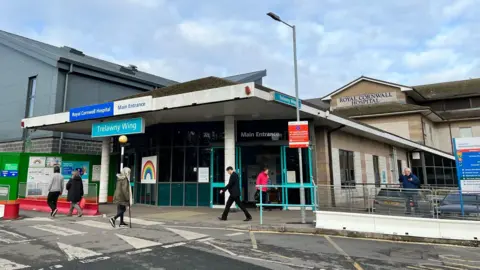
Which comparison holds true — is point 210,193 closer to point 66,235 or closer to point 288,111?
point 288,111

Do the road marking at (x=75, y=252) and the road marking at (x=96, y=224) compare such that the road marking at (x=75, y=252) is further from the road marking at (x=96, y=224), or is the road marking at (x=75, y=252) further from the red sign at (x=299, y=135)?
the red sign at (x=299, y=135)

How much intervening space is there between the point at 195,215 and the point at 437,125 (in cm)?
3770

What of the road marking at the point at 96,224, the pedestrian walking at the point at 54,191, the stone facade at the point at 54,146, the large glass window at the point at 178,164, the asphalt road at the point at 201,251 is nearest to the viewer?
the asphalt road at the point at 201,251

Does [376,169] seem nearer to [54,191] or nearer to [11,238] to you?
[54,191]

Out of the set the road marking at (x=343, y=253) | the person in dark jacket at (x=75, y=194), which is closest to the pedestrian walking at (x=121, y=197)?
the person in dark jacket at (x=75, y=194)

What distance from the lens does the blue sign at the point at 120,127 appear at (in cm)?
1325

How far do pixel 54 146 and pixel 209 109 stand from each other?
11240mm

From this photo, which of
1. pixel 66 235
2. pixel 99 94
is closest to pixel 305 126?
pixel 66 235

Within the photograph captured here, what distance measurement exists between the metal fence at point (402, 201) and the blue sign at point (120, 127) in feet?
23.6

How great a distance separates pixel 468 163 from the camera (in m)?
9.98

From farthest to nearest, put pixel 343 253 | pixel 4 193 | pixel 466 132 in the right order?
pixel 466 132, pixel 4 193, pixel 343 253

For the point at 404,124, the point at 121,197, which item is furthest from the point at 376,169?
the point at 121,197


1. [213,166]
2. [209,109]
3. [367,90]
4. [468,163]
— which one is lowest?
[468,163]

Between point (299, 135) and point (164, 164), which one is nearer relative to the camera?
point (299, 135)
